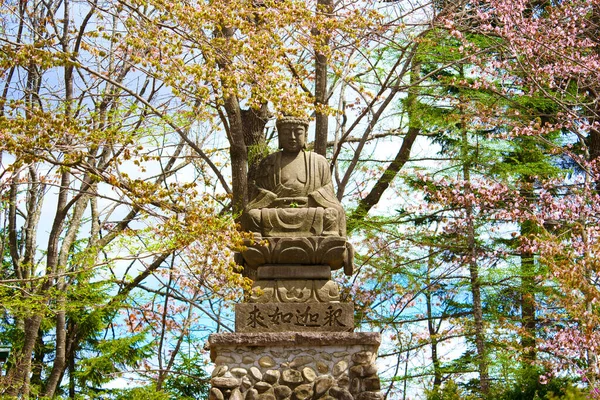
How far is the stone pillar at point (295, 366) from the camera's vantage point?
8.32 m

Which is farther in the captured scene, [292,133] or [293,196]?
[292,133]

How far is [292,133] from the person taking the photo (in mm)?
9414

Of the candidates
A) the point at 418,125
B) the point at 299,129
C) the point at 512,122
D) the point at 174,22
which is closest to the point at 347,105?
the point at 418,125

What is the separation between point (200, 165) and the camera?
16.2 metres

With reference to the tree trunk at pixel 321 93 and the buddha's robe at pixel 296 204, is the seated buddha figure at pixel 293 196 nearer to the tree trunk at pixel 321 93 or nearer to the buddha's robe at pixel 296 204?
the buddha's robe at pixel 296 204

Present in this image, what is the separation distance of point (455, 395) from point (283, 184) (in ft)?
14.3

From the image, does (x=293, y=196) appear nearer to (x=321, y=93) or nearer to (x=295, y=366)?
(x=295, y=366)

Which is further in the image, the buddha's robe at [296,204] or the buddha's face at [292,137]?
the buddha's face at [292,137]

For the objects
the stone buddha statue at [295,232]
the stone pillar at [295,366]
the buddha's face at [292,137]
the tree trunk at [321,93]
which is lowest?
the stone pillar at [295,366]

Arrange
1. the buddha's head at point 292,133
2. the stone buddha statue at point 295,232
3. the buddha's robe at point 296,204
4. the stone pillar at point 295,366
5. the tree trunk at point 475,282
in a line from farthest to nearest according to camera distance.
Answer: the tree trunk at point 475,282, the buddha's head at point 292,133, the buddha's robe at point 296,204, the stone buddha statue at point 295,232, the stone pillar at point 295,366

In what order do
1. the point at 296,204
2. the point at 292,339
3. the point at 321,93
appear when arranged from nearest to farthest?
the point at 292,339 → the point at 296,204 → the point at 321,93

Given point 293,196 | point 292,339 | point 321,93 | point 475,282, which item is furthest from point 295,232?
point 475,282

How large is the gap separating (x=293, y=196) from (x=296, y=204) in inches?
4.8

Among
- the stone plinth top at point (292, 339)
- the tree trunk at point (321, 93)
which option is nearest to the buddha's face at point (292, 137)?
the stone plinth top at point (292, 339)
